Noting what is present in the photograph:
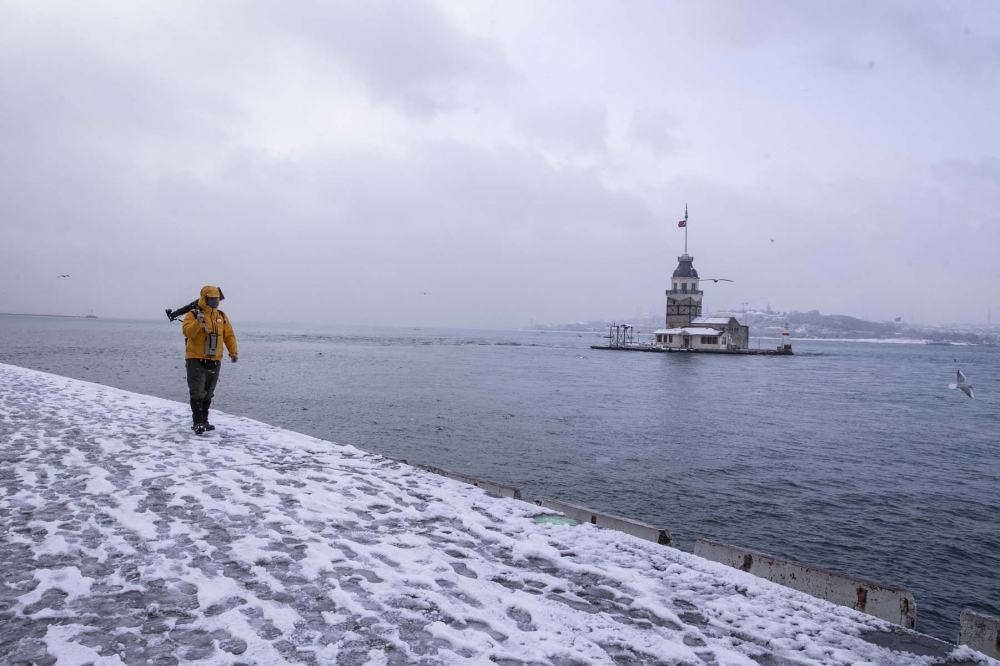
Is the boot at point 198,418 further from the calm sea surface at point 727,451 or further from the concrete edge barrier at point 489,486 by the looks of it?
the concrete edge barrier at point 489,486

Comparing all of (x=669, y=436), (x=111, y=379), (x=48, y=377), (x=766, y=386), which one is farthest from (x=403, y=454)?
(x=766, y=386)

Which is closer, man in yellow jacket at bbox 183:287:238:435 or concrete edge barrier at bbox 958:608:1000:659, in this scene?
concrete edge barrier at bbox 958:608:1000:659

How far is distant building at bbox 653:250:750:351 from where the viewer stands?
93.9 metres

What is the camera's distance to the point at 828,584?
4.88 metres

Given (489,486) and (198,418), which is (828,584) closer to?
(489,486)

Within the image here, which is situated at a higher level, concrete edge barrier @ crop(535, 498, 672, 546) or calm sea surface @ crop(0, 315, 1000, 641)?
concrete edge barrier @ crop(535, 498, 672, 546)

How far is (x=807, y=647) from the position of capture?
12.8 ft

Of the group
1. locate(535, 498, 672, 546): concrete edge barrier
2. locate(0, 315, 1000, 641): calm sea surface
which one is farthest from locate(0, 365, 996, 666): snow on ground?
locate(0, 315, 1000, 641): calm sea surface

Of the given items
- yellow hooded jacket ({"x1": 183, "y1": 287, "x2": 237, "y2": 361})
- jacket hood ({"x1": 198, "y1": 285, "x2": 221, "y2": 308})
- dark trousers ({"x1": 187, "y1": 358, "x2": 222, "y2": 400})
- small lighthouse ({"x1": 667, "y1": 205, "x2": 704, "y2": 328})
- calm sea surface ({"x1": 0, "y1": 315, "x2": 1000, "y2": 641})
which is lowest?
calm sea surface ({"x1": 0, "y1": 315, "x2": 1000, "y2": 641})

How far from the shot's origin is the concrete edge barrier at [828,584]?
4480 mm

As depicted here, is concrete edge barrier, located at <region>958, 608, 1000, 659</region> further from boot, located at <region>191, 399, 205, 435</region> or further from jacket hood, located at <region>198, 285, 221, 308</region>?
boot, located at <region>191, 399, 205, 435</region>

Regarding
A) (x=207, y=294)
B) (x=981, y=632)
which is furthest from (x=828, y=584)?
(x=207, y=294)

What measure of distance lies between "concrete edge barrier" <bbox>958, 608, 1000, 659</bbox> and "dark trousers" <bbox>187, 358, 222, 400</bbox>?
33.4 ft

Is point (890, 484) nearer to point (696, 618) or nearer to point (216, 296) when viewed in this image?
point (696, 618)
